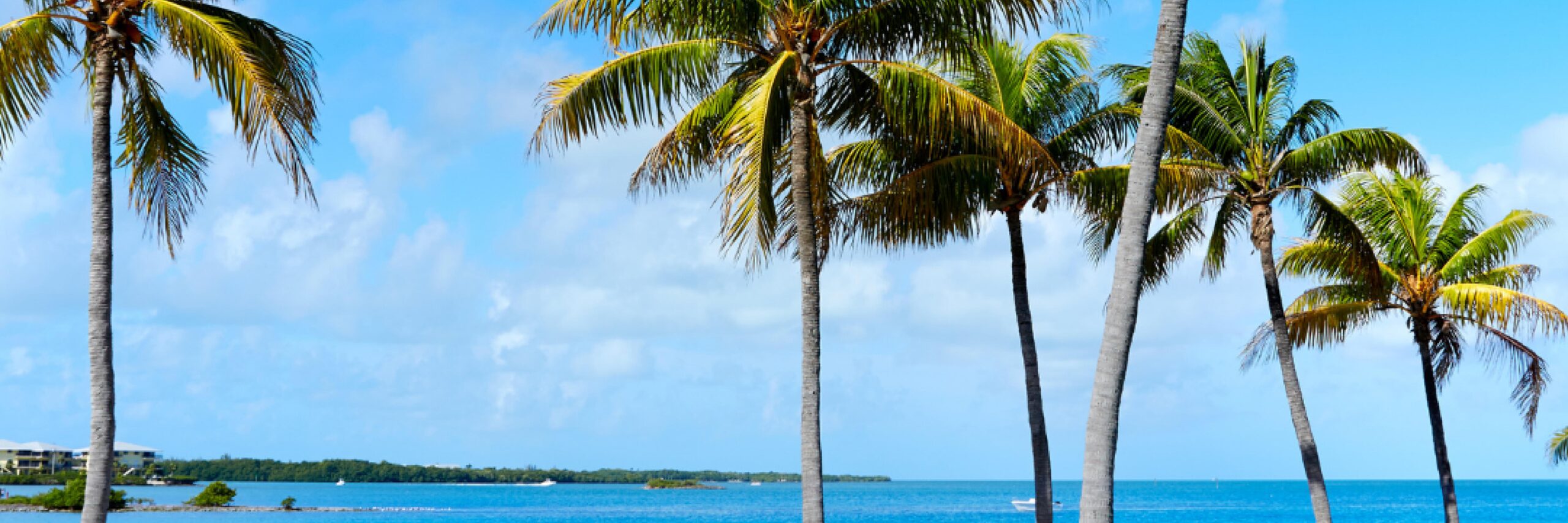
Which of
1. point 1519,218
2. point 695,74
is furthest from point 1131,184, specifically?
point 1519,218

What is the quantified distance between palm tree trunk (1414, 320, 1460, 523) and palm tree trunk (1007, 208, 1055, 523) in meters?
8.67

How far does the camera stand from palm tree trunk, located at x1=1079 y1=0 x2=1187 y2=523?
24.8 ft

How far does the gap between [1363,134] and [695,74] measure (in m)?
10.6

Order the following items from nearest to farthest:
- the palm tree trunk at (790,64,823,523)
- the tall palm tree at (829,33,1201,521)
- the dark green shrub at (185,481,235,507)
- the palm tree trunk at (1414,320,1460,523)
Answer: the palm tree trunk at (790,64,823,523)
the tall palm tree at (829,33,1201,521)
the palm tree trunk at (1414,320,1460,523)
the dark green shrub at (185,481,235,507)

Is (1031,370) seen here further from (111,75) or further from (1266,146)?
(111,75)

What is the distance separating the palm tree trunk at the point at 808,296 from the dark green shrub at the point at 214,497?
91523 millimetres

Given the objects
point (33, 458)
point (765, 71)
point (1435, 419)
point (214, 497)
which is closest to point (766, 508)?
point (214, 497)

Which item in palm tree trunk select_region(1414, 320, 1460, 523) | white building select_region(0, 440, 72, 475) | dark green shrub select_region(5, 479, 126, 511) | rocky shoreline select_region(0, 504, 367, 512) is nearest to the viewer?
palm tree trunk select_region(1414, 320, 1460, 523)

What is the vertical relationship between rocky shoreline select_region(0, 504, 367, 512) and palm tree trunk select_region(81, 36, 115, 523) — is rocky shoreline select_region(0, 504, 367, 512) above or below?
below

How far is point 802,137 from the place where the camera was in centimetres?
1266

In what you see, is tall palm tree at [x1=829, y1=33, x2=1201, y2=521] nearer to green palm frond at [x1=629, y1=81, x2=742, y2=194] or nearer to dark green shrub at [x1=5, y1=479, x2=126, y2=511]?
green palm frond at [x1=629, y1=81, x2=742, y2=194]

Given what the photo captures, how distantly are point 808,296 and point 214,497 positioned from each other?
306ft

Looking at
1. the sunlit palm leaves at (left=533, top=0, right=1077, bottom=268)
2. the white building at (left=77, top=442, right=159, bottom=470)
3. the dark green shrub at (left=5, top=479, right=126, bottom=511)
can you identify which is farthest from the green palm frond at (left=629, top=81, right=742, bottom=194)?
the white building at (left=77, top=442, right=159, bottom=470)

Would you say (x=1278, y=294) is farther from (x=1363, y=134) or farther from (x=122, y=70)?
(x=122, y=70)
